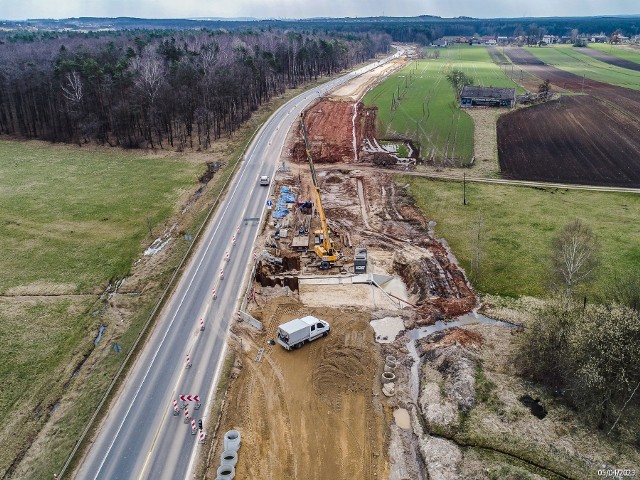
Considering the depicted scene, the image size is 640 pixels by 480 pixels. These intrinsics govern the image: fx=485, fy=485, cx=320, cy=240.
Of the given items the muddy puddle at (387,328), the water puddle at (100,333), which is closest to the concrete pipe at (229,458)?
the muddy puddle at (387,328)

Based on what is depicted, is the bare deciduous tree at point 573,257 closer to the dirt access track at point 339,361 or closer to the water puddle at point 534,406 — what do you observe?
the dirt access track at point 339,361

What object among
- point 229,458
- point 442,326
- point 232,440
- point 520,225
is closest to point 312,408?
point 232,440

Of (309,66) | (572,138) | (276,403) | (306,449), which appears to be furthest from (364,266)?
(309,66)

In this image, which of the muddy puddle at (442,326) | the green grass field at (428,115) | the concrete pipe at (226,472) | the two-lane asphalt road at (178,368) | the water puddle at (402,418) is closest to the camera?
the concrete pipe at (226,472)

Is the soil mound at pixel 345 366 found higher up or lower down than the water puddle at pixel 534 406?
lower down

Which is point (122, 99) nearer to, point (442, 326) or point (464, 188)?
point (464, 188)
